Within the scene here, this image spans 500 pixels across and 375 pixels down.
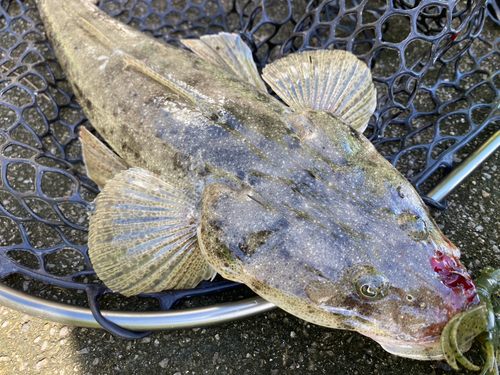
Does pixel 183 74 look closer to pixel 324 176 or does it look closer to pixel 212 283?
pixel 324 176

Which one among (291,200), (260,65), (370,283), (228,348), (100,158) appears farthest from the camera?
(260,65)

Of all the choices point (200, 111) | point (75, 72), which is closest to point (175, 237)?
point (200, 111)

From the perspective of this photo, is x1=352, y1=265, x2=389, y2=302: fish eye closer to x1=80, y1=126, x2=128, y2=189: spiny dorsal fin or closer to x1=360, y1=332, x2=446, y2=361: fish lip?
x1=360, y1=332, x2=446, y2=361: fish lip

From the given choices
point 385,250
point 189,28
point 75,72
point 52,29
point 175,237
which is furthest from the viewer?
point 189,28

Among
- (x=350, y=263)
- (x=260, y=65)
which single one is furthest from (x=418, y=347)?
(x=260, y=65)

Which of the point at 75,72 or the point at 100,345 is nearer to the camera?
the point at 100,345

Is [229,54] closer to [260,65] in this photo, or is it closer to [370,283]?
[260,65]
